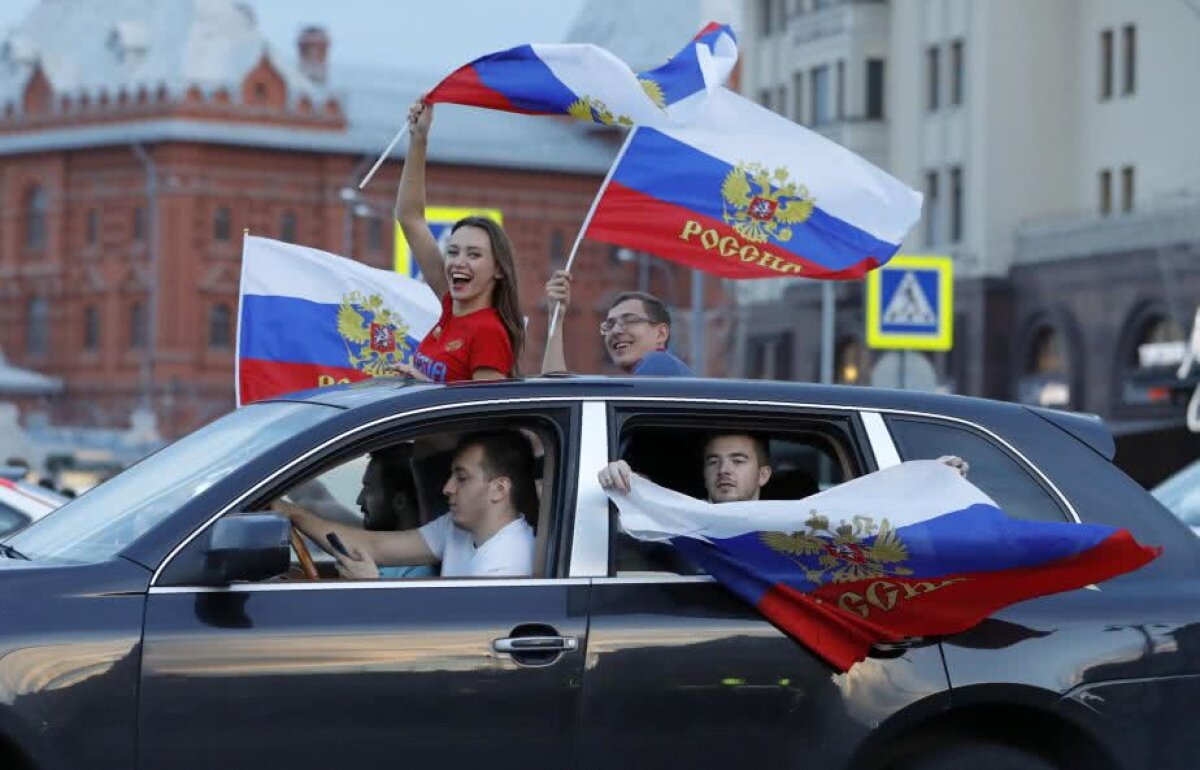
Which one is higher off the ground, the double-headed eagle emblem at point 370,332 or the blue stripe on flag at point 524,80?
the blue stripe on flag at point 524,80

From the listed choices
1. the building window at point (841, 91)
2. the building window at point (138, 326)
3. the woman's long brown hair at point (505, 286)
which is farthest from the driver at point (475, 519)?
the building window at point (138, 326)

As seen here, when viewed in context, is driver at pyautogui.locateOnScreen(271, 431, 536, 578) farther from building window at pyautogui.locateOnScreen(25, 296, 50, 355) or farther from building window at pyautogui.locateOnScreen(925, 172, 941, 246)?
building window at pyautogui.locateOnScreen(25, 296, 50, 355)

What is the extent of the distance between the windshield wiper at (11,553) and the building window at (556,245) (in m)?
102

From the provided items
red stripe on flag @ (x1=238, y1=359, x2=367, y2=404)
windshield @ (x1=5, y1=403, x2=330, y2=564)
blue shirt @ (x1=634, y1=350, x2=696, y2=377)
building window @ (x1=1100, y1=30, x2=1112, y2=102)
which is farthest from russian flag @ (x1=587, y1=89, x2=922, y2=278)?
building window @ (x1=1100, y1=30, x2=1112, y2=102)

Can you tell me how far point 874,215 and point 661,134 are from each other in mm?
770

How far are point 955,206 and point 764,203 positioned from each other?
52845mm

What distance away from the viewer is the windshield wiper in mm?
6555

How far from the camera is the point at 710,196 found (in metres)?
9.07

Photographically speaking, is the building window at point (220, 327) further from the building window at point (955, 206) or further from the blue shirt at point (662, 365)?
the blue shirt at point (662, 365)

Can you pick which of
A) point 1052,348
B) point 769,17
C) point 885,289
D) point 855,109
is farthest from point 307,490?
point 769,17

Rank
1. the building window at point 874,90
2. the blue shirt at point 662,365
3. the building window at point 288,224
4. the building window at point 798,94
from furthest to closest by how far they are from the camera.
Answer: the building window at point 288,224 → the building window at point 798,94 → the building window at point 874,90 → the blue shirt at point 662,365

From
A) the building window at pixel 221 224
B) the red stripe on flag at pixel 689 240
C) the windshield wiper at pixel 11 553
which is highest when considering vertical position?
the building window at pixel 221 224

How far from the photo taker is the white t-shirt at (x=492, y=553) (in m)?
6.72

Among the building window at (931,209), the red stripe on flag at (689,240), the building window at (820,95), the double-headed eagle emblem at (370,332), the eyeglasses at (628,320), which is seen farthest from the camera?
the building window at (820,95)
